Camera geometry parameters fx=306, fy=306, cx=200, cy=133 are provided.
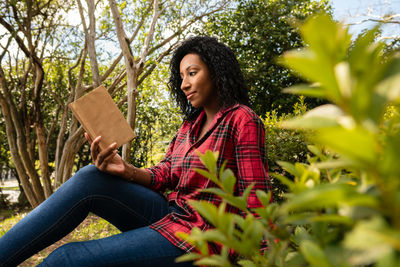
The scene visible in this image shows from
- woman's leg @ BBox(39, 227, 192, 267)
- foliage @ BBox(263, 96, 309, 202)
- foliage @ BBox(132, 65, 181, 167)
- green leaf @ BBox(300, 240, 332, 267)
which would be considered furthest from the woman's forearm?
foliage @ BBox(132, 65, 181, 167)

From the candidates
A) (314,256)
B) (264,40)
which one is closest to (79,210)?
(314,256)

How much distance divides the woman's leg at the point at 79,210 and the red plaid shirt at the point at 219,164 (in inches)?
7.8

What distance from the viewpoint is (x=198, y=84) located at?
6.72 feet

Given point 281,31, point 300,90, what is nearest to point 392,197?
point 300,90

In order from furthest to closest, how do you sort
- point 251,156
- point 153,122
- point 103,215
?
point 153,122
point 103,215
point 251,156

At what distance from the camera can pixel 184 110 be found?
8.19ft

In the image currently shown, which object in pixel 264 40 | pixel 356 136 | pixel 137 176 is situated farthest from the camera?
pixel 264 40

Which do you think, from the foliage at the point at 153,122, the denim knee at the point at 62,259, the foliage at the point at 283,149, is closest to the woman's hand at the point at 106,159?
the denim knee at the point at 62,259

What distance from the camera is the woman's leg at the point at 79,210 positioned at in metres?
1.47

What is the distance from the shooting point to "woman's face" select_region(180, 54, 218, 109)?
2.05m

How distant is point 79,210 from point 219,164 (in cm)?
78

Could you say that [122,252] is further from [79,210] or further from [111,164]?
[111,164]

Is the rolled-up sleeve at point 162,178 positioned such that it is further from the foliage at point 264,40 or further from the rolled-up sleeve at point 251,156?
the foliage at point 264,40

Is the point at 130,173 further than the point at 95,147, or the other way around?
the point at 130,173
